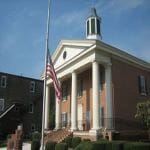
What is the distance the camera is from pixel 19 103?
4641 cm

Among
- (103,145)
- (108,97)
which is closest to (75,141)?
(108,97)

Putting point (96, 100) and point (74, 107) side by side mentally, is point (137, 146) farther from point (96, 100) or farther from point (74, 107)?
point (74, 107)

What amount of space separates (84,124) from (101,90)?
411cm

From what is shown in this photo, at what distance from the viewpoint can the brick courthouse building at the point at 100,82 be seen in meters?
26.6

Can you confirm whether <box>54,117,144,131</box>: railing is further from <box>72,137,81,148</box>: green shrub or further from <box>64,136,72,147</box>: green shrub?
<box>64,136,72,147</box>: green shrub

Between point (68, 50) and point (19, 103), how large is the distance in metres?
18.1

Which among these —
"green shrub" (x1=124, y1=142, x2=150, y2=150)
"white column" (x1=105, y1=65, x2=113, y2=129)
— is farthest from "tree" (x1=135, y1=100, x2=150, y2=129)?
"green shrub" (x1=124, y1=142, x2=150, y2=150)

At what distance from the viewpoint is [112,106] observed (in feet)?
89.0

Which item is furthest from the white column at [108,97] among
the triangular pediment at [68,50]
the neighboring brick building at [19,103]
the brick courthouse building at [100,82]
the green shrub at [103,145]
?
the neighboring brick building at [19,103]

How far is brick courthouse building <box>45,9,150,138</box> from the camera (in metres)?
26.6

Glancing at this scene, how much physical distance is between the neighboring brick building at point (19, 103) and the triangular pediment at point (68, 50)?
14.5 meters

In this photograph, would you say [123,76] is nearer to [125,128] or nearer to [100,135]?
[125,128]

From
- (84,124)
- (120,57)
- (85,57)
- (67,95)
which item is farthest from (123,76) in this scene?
(67,95)

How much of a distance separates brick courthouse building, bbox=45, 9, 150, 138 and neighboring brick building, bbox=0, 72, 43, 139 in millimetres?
13071
